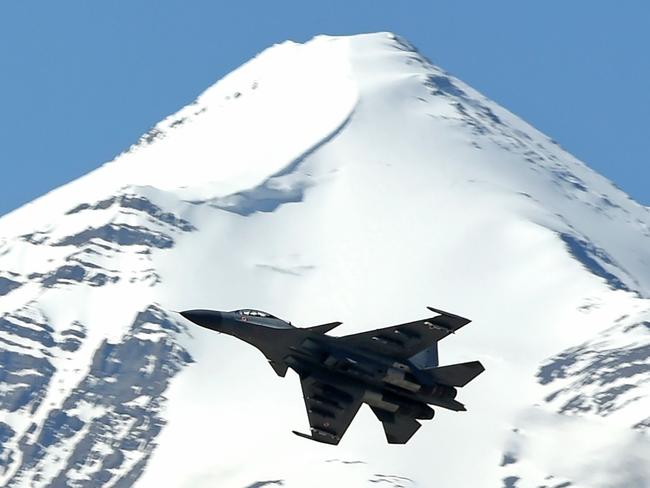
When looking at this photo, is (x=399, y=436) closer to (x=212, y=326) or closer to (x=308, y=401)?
(x=308, y=401)

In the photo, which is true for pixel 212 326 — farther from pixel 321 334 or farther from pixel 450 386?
pixel 450 386

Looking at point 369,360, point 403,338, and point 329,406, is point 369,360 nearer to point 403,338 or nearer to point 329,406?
point 403,338

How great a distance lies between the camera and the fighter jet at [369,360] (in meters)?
99.5

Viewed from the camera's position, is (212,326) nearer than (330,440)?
Yes

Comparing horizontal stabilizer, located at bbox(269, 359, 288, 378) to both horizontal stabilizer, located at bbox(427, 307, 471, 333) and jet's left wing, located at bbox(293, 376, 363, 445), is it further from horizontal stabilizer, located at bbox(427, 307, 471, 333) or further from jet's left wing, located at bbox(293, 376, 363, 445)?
horizontal stabilizer, located at bbox(427, 307, 471, 333)

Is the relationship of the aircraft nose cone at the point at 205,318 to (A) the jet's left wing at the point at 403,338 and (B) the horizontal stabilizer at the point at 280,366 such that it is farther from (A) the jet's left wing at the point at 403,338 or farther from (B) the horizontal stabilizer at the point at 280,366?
(A) the jet's left wing at the point at 403,338

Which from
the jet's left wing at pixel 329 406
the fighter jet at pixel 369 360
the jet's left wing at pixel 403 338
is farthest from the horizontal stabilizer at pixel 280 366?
the jet's left wing at pixel 403 338

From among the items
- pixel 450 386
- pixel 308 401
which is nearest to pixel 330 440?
pixel 308 401

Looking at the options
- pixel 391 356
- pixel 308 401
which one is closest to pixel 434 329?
pixel 391 356

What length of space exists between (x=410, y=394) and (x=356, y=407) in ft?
14.3

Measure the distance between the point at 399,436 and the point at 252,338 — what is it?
494 inches

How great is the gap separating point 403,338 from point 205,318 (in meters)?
12.1

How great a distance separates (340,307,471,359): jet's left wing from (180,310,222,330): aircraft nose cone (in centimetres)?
757

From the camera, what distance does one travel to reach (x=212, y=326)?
9744cm
